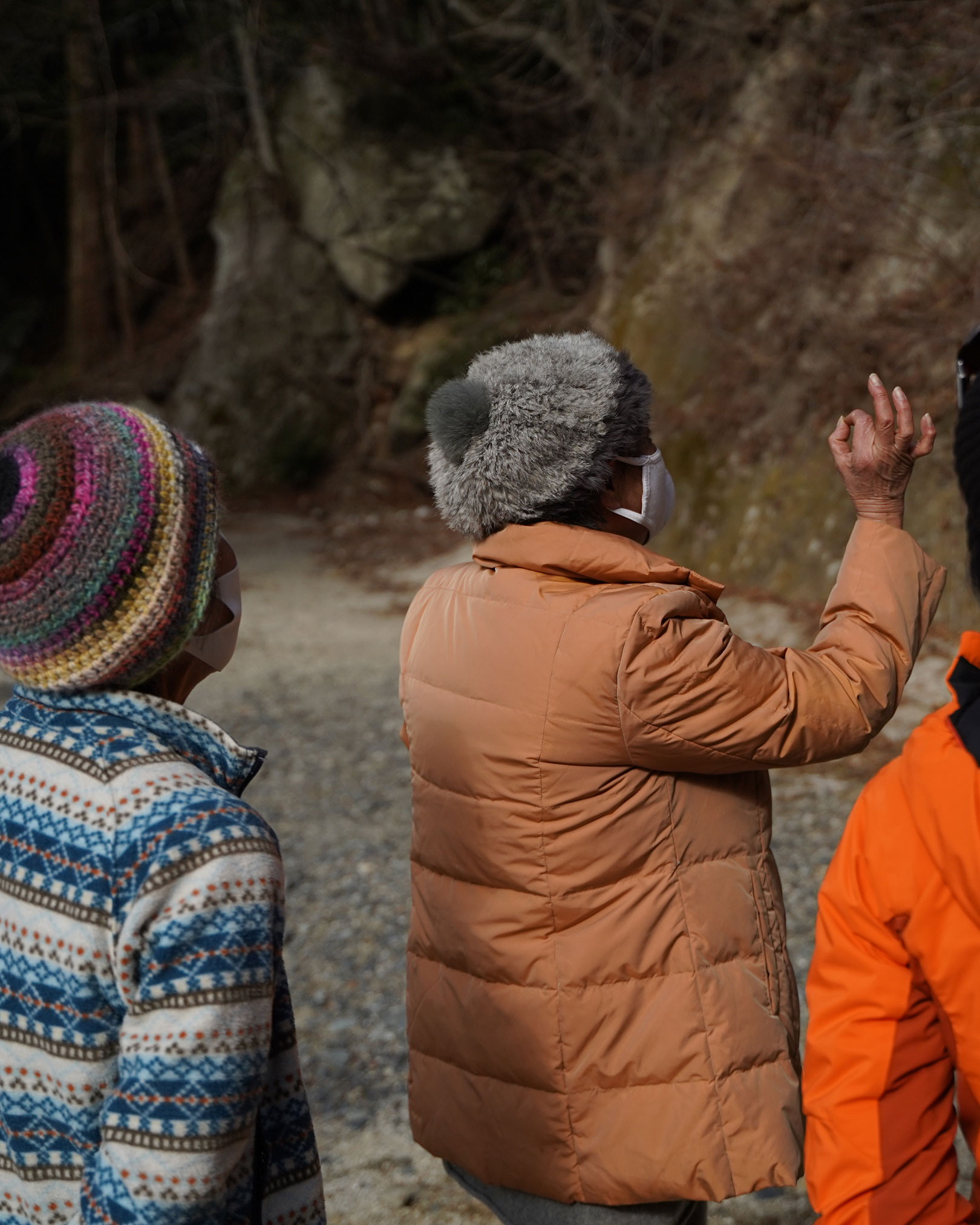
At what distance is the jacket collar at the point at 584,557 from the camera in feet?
6.53

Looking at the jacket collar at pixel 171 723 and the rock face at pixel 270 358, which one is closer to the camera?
the jacket collar at pixel 171 723

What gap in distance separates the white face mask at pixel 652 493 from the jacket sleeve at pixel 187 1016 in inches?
41.1

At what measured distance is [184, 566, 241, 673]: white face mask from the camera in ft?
5.72

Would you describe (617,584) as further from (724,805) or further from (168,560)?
(168,560)

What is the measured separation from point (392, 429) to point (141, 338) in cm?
629

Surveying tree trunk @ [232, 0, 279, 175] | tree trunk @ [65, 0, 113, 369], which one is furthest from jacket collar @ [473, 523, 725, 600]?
tree trunk @ [65, 0, 113, 369]

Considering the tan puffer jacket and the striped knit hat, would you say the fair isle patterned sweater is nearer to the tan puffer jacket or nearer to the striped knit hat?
the striped knit hat

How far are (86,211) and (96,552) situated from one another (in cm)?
2081

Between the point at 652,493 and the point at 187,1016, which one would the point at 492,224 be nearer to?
the point at 652,493

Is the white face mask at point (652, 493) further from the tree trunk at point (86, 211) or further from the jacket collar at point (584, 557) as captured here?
the tree trunk at point (86, 211)

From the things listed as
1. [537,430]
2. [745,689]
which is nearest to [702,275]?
[537,430]

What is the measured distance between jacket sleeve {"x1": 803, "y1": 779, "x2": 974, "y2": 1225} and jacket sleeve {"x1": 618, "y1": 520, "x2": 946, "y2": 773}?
17.7 inches

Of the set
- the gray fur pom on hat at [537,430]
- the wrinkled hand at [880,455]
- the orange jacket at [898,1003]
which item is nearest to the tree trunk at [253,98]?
the gray fur pom on hat at [537,430]

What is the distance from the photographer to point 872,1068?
1.41 metres
